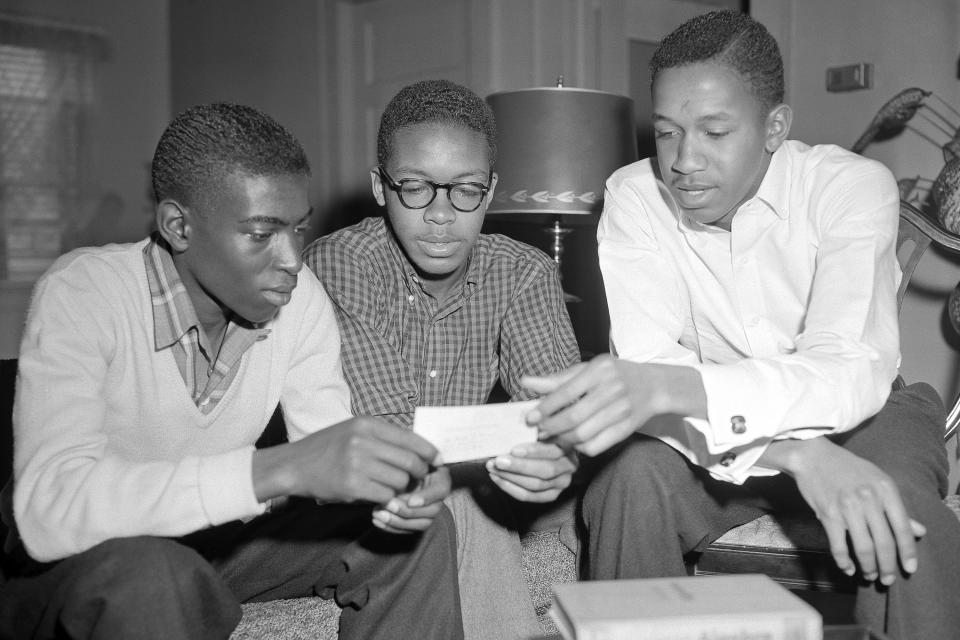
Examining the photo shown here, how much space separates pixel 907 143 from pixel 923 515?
7.24 feet

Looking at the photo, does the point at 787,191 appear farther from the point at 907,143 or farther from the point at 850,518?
the point at 907,143

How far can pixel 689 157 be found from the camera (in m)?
1.63

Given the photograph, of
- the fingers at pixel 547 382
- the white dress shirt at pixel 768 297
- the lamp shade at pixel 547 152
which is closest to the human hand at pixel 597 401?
the fingers at pixel 547 382

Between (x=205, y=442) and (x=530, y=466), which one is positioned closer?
(x=530, y=466)

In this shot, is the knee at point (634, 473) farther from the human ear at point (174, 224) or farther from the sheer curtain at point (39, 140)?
the sheer curtain at point (39, 140)

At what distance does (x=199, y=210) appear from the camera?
4.68 feet

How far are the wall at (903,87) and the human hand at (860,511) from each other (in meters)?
2.00

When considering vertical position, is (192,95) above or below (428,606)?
above

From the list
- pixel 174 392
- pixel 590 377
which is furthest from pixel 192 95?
pixel 590 377

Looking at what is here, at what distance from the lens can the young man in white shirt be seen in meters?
1.29

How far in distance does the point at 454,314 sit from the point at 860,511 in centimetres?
101

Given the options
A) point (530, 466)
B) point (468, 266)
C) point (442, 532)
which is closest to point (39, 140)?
point (468, 266)

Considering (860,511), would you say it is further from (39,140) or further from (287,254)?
(39,140)

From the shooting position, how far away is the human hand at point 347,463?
3.92 feet
